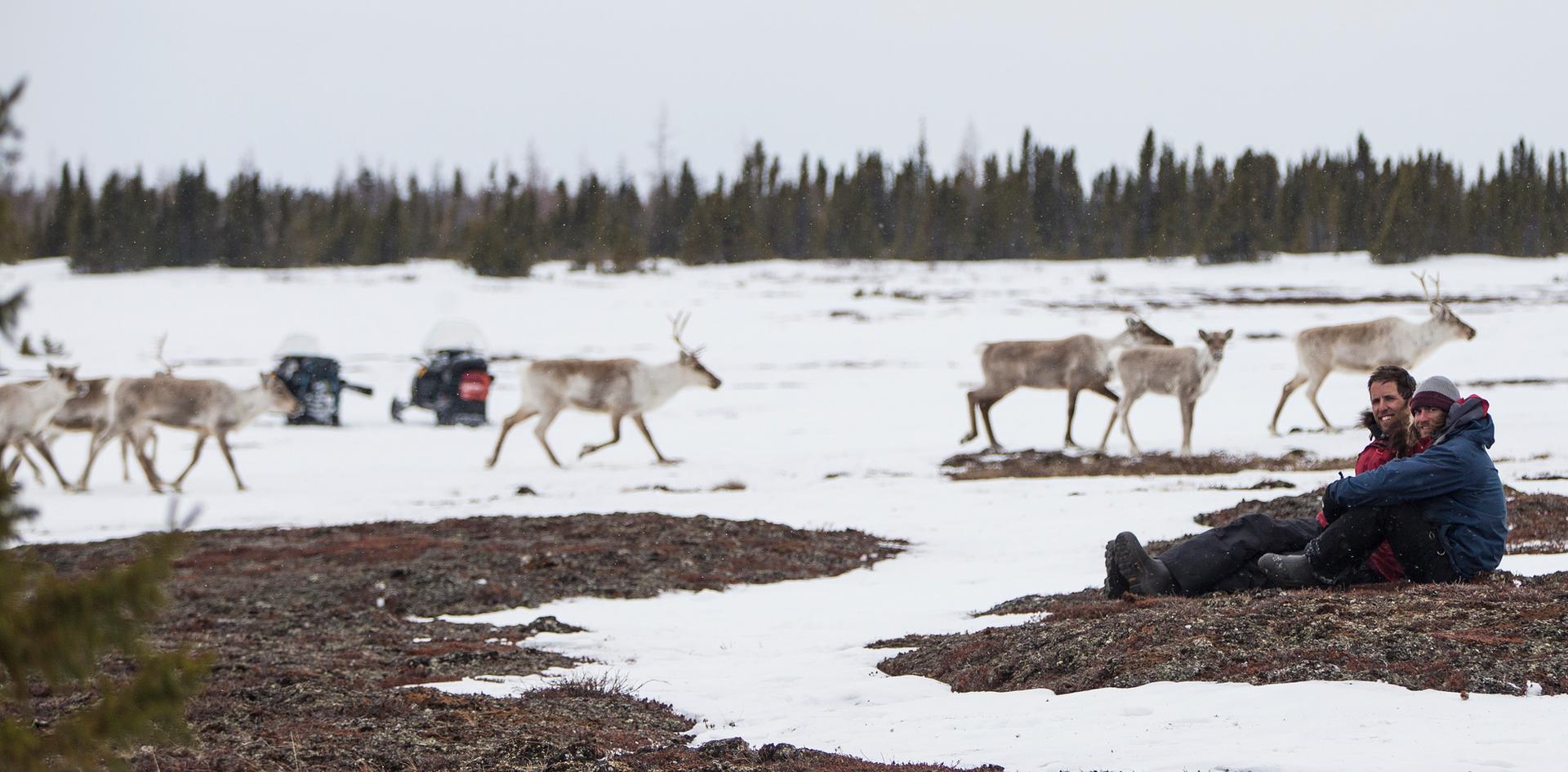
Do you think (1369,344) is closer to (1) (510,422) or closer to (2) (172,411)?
(1) (510,422)

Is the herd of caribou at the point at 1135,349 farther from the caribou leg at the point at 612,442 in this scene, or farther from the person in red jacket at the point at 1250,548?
the person in red jacket at the point at 1250,548

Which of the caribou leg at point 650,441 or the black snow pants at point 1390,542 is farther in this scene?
the caribou leg at point 650,441

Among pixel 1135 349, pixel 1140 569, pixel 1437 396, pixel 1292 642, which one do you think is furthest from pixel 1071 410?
pixel 1292 642

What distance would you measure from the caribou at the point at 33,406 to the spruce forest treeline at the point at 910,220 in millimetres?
41855

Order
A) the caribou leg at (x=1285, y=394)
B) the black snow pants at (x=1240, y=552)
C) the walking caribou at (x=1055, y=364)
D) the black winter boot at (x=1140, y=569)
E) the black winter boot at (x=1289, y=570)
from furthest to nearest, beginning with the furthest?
the walking caribou at (x=1055, y=364) → the caribou leg at (x=1285, y=394) → the black winter boot at (x=1140, y=569) → the black snow pants at (x=1240, y=552) → the black winter boot at (x=1289, y=570)

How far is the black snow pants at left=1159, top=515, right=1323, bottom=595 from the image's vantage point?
754 cm

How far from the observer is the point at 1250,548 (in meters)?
7.55

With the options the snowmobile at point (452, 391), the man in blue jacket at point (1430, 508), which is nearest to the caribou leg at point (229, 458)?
the snowmobile at point (452, 391)

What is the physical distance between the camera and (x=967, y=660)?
22.5ft

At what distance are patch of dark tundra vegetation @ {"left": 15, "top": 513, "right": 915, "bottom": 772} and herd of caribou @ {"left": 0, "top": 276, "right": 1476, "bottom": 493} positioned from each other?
191 inches

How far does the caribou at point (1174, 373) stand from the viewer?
1880 cm

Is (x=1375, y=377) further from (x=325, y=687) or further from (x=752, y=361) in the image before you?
(x=752, y=361)

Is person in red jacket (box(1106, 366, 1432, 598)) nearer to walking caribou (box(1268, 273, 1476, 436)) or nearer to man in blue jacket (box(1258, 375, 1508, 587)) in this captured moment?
man in blue jacket (box(1258, 375, 1508, 587))

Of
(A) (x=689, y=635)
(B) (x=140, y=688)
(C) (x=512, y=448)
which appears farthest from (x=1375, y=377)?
(C) (x=512, y=448)
